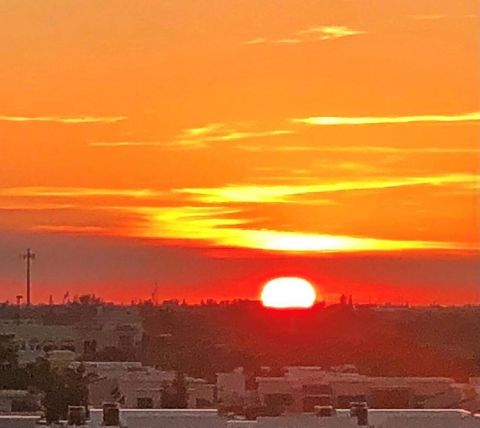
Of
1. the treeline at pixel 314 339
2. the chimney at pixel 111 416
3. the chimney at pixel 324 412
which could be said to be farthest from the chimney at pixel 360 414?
the treeline at pixel 314 339

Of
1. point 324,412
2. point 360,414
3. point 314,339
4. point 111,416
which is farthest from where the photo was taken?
point 314,339

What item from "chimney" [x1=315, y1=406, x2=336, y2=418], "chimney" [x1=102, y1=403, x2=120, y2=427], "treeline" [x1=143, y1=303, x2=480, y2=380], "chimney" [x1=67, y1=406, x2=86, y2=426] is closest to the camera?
"chimney" [x1=102, y1=403, x2=120, y2=427]

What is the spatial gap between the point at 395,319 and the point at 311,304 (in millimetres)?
1655

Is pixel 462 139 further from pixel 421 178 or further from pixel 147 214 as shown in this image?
pixel 147 214

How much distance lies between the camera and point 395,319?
1633cm

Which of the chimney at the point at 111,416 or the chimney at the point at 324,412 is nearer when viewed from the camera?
the chimney at the point at 111,416

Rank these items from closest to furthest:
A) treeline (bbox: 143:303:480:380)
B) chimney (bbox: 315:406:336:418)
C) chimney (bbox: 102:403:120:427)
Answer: chimney (bbox: 102:403:120:427) < chimney (bbox: 315:406:336:418) < treeline (bbox: 143:303:480:380)

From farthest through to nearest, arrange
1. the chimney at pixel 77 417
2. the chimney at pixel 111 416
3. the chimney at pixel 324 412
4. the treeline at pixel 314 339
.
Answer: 1. the treeline at pixel 314 339
2. the chimney at pixel 324 412
3. the chimney at pixel 77 417
4. the chimney at pixel 111 416

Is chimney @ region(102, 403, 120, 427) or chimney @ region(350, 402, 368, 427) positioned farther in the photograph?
chimney @ region(350, 402, 368, 427)

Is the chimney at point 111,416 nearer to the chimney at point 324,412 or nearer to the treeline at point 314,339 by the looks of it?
the chimney at point 324,412

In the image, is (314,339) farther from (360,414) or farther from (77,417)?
(77,417)

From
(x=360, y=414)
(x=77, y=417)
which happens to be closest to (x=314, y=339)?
(x=360, y=414)

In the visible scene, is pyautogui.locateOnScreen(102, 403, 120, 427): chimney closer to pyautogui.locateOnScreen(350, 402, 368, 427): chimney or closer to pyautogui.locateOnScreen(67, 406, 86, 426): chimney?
pyautogui.locateOnScreen(67, 406, 86, 426): chimney

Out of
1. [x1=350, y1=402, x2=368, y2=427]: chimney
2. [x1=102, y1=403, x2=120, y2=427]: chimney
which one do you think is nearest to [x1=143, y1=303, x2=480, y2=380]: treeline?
[x1=350, y1=402, x2=368, y2=427]: chimney
